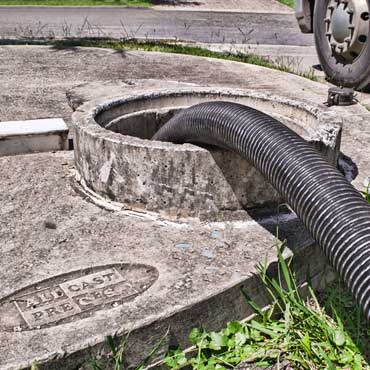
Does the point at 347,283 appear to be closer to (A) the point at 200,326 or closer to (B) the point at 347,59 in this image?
(A) the point at 200,326

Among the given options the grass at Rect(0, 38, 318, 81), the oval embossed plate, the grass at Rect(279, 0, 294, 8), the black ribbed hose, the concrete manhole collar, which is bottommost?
the grass at Rect(279, 0, 294, 8)

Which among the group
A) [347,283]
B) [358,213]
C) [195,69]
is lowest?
[195,69]

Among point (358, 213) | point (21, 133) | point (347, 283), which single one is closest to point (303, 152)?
point (358, 213)

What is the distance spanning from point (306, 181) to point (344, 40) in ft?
13.1

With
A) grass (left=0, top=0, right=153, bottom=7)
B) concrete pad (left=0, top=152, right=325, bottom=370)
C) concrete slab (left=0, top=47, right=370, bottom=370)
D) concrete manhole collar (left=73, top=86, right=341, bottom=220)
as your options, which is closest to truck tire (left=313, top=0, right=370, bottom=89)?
concrete slab (left=0, top=47, right=370, bottom=370)

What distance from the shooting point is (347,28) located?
6.32 meters

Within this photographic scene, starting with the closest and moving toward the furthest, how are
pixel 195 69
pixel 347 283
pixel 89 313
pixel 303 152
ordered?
pixel 347 283 → pixel 89 313 → pixel 303 152 → pixel 195 69

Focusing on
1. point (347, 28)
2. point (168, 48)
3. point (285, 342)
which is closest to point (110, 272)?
point (285, 342)

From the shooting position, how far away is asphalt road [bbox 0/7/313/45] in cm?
1064

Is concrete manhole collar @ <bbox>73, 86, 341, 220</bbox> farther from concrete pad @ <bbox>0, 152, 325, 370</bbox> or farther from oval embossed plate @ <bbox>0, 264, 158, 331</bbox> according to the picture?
oval embossed plate @ <bbox>0, 264, 158, 331</bbox>

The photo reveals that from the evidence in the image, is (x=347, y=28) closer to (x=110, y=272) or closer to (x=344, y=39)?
Result: (x=344, y=39)

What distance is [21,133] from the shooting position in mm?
4320

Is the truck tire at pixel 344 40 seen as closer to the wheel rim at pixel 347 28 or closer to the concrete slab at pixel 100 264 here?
the wheel rim at pixel 347 28

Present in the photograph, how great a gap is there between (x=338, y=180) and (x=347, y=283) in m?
0.52
